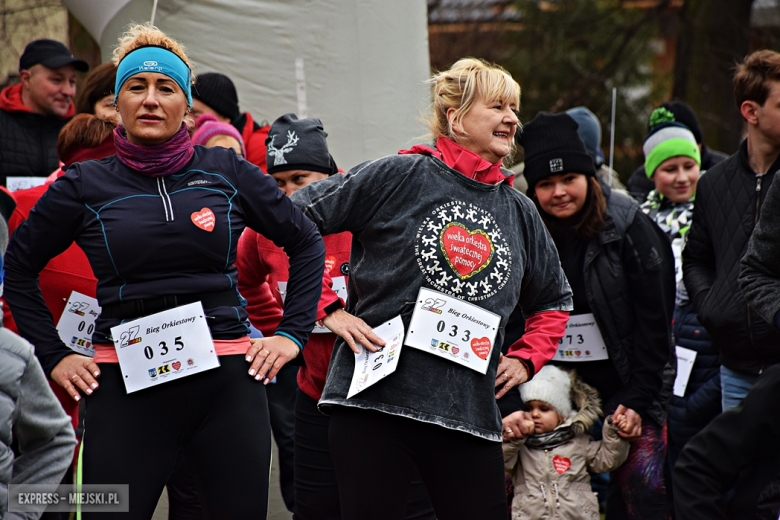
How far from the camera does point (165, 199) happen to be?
2.86m

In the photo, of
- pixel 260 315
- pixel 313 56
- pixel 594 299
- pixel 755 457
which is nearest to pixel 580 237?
pixel 594 299

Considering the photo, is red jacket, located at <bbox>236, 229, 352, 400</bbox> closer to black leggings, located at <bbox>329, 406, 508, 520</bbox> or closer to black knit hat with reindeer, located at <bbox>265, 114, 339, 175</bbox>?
black knit hat with reindeer, located at <bbox>265, 114, 339, 175</bbox>

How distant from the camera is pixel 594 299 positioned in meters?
4.24

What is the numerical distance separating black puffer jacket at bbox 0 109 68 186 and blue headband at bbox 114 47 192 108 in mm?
2716

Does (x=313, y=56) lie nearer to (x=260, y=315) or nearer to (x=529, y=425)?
(x=260, y=315)

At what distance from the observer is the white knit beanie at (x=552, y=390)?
4.25m

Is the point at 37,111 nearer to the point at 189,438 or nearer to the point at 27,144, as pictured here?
the point at 27,144

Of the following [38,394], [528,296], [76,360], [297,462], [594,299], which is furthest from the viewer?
[594,299]

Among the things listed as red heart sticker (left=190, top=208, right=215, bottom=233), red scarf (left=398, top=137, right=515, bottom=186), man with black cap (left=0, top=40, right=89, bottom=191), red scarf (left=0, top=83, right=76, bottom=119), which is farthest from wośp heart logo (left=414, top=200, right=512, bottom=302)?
red scarf (left=0, top=83, right=76, bottom=119)

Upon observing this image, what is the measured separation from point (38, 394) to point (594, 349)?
105 inches

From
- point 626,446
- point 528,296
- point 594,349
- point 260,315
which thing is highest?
point 528,296

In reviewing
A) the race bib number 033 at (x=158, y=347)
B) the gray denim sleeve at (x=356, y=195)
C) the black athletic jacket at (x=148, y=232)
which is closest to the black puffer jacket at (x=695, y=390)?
the gray denim sleeve at (x=356, y=195)

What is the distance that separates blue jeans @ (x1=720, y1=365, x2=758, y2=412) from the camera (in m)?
4.02

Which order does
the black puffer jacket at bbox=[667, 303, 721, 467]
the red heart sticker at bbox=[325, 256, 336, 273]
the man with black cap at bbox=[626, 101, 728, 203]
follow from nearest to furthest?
the red heart sticker at bbox=[325, 256, 336, 273] → the black puffer jacket at bbox=[667, 303, 721, 467] → the man with black cap at bbox=[626, 101, 728, 203]
